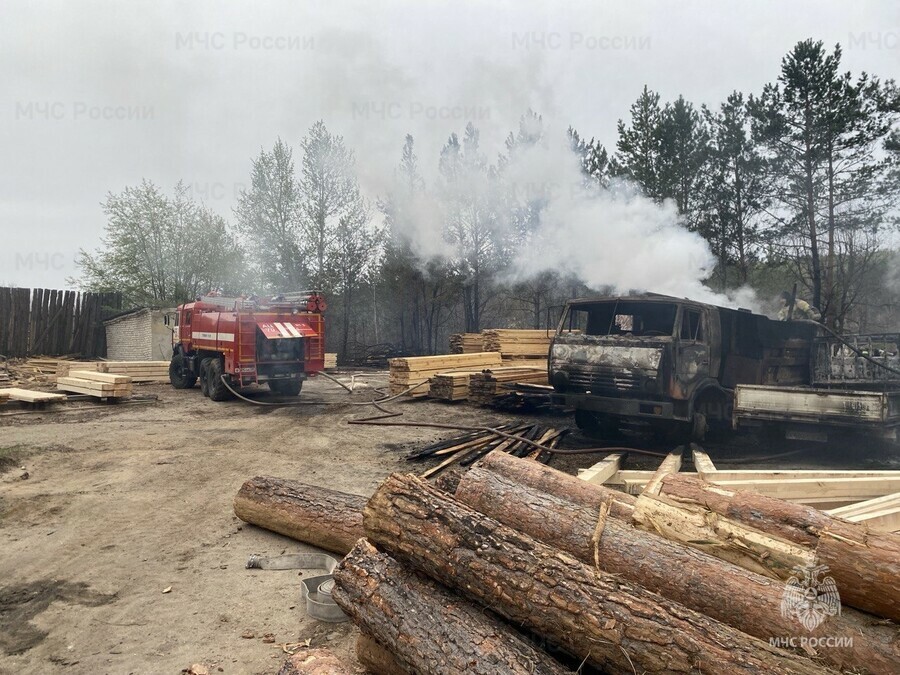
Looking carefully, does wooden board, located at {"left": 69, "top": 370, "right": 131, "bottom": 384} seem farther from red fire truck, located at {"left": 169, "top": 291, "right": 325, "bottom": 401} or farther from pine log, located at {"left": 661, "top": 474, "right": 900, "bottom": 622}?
pine log, located at {"left": 661, "top": 474, "right": 900, "bottom": 622}

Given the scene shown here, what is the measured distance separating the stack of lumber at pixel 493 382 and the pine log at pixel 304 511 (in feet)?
26.2

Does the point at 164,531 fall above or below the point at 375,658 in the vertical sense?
below

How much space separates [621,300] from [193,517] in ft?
22.6

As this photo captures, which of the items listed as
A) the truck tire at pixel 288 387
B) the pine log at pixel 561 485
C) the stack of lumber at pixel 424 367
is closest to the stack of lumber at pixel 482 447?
the pine log at pixel 561 485

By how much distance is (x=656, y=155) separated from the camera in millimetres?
21125

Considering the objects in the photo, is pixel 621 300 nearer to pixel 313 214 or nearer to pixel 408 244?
pixel 408 244

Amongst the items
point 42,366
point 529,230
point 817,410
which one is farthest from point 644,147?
point 42,366

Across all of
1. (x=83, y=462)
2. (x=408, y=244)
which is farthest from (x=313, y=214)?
(x=83, y=462)

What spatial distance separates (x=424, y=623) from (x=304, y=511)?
2.45m

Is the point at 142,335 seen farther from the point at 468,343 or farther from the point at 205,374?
the point at 468,343

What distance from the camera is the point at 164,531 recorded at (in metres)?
5.52

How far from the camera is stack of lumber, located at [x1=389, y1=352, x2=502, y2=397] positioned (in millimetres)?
14859

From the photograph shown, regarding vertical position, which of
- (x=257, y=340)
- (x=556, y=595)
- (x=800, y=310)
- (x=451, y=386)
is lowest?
(x=556, y=595)

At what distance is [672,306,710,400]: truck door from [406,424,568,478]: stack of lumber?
6.97ft
